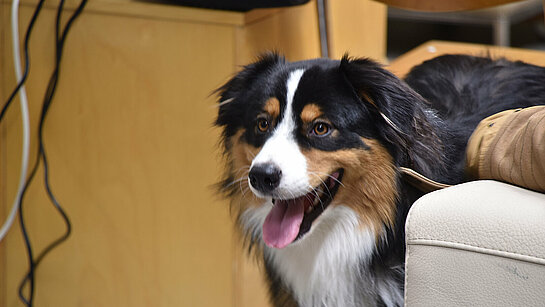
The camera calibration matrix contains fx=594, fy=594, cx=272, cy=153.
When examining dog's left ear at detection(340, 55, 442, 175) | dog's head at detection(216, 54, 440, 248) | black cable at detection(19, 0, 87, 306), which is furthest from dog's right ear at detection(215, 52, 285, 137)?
black cable at detection(19, 0, 87, 306)

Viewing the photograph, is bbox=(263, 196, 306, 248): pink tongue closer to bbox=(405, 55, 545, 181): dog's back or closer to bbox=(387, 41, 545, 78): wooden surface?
bbox=(405, 55, 545, 181): dog's back

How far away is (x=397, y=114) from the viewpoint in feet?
3.78

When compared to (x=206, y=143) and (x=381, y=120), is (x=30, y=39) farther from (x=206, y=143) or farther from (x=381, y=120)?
(x=381, y=120)

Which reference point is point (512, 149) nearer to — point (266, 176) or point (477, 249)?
point (477, 249)

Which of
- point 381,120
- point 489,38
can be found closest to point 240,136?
point 381,120

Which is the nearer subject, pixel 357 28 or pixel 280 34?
pixel 280 34

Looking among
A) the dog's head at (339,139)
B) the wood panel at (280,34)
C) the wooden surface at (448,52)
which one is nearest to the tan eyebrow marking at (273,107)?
the dog's head at (339,139)

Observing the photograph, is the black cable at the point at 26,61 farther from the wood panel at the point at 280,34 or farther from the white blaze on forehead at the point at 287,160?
the white blaze on forehead at the point at 287,160

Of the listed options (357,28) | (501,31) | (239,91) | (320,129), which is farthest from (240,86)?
(501,31)

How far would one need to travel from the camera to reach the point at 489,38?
14.5 feet

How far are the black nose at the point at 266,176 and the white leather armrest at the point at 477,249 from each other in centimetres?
30

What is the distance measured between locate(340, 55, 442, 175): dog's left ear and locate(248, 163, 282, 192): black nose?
242 mm

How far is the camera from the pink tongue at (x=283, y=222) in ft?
3.89

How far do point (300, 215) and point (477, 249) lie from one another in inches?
18.9
